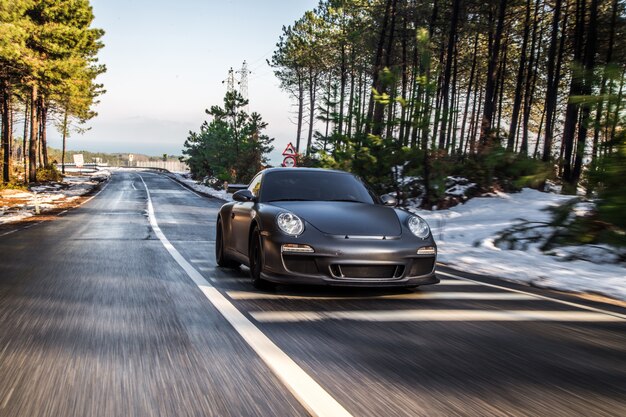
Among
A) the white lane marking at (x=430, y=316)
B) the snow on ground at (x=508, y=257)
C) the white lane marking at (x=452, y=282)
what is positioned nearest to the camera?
the white lane marking at (x=430, y=316)

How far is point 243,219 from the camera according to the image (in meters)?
7.80

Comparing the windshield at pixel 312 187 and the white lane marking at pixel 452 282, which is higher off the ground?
the windshield at pixel 312 187

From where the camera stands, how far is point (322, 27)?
57312 mm

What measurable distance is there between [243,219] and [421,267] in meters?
2.47

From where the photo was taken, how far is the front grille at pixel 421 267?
6.41 metres

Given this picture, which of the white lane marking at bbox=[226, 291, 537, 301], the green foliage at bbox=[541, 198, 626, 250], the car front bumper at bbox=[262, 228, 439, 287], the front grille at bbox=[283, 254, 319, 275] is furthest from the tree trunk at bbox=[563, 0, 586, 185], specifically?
the front grille at bbox=[283, 254, 319, 275]

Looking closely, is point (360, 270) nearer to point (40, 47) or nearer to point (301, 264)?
point (301, 264)

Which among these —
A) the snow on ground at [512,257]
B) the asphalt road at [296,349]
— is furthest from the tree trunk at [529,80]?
the asphalt road at [296,349]

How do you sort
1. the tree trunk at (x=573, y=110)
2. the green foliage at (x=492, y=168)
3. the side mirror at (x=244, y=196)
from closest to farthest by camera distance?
1. the side mirror at (x=244, y=196)
2. the green foliage at (x=492, y=168)
3. the tree trunk at (x=573, y=110)

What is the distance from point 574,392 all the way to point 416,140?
14.6 m

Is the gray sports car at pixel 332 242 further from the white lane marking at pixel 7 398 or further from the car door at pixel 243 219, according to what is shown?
the white lane marking at pixel 7 398

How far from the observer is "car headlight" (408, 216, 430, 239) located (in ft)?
21.9

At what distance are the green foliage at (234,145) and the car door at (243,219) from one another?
1292 inches

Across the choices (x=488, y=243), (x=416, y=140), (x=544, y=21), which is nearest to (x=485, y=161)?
(x=416, y=140)
